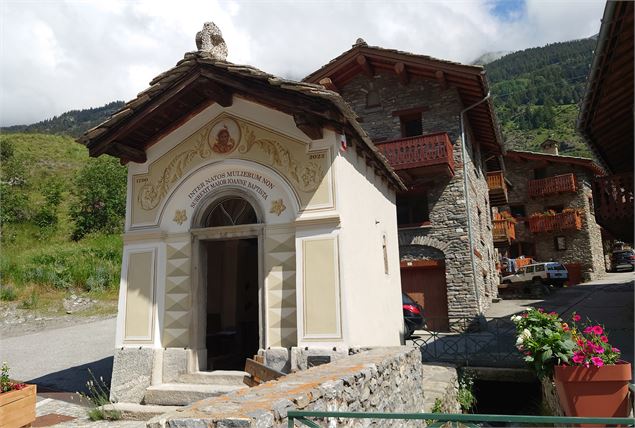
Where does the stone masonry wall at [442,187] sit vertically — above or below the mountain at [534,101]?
below

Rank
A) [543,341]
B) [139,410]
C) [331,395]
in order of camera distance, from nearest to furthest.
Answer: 1. [331,395]
2. [543,341]
3. [139,410]

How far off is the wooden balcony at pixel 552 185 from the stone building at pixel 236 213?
27752 millimetres

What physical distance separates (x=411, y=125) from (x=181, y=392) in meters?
14.3

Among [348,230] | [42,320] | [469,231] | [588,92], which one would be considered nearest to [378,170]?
[348,230]

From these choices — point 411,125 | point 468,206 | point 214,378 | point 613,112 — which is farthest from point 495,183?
point 214,378

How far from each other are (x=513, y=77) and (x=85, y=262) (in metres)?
127

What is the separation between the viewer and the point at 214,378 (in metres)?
7.15

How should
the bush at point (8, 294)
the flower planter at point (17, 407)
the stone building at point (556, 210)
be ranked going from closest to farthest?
1. the flower planter at point (17, 407)
2. the bush at point (8, 294)
3. the stone building at point (556, 210)

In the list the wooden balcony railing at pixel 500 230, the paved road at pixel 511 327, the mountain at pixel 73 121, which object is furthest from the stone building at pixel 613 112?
the mountain at pixel 73 121

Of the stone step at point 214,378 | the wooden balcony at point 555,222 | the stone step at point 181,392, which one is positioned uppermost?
the wooden balcony at point 555,222

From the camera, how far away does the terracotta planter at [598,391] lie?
4910 millimetres

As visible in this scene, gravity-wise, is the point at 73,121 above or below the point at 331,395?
above

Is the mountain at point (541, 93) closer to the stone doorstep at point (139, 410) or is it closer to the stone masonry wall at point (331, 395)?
the stone masonry wall at point (331, 395)

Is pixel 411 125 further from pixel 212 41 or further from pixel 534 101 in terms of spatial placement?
pixel 534 101
